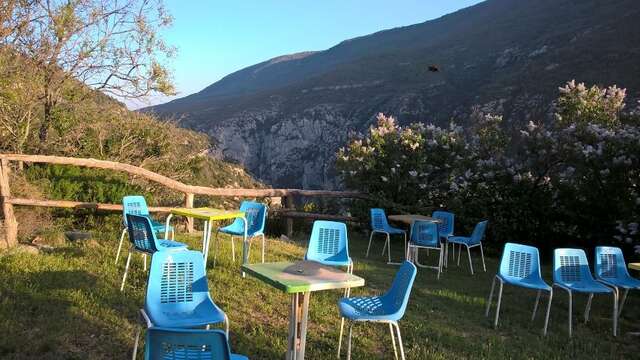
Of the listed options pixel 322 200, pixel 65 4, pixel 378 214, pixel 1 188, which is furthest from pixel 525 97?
pixel 1 188

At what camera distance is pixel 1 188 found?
6.46m

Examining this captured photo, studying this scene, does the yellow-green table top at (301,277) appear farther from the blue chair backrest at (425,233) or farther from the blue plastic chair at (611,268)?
the blue chair backrest at (425,233)

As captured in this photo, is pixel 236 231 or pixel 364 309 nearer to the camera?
pixel 364 309

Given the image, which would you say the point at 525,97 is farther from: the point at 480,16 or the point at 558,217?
the point at 480,16

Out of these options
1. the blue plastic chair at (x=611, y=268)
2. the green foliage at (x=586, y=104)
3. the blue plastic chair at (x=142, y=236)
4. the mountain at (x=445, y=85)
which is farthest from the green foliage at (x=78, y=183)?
the mountain at (x=445, y=85)

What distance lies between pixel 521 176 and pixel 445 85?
37899mm

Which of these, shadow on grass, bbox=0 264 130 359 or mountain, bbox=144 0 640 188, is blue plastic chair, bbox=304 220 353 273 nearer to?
shadow on grass, bbox=0 264 130 359

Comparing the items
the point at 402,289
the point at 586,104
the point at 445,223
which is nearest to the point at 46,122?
the point at 445,223

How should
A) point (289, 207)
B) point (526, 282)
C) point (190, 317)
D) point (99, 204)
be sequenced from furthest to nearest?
Result: point (289, 207)
point (99, 204)
point (526, 282)
point (190, 317)

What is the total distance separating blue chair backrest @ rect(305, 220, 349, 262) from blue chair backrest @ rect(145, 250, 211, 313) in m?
1.85

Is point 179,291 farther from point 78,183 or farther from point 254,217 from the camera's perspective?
point 78,183

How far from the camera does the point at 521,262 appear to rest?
5.29 meters

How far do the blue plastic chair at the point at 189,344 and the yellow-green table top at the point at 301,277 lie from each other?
106cm

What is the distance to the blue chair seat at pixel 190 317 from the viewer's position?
3.13 metres
